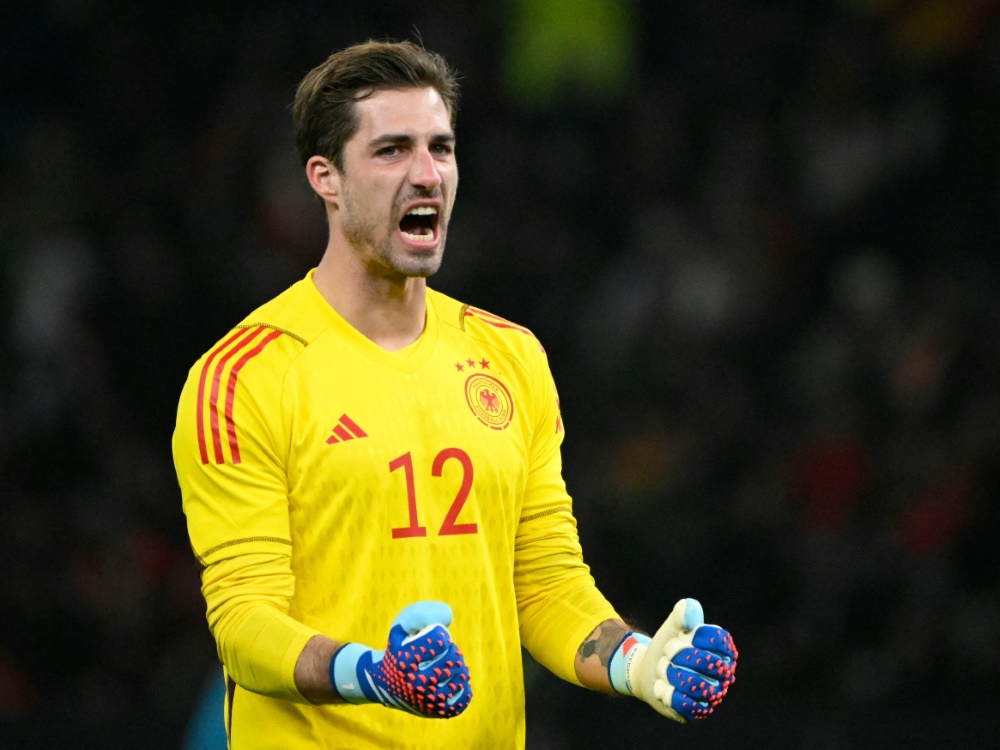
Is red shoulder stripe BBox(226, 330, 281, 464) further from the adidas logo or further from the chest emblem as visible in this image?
the chest emblem

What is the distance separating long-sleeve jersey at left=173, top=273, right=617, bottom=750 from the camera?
330 centimetres

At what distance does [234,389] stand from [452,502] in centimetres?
52

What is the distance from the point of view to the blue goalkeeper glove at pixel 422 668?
2879 millimetres

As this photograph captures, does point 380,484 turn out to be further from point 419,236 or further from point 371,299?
point 419,236

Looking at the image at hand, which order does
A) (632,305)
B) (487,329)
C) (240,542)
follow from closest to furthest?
(240,542) → (487,329) → (632,305)

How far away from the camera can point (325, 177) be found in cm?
360

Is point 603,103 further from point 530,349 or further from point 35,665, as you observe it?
point 530,349

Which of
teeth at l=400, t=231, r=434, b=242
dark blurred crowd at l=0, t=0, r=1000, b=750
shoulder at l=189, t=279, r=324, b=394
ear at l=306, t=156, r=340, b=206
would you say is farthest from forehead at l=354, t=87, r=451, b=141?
dark blurred crowd at l=0, t=0, r=1000, b=750

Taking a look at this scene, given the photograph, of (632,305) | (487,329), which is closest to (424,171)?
(487,329)

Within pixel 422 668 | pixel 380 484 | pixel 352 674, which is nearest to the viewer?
pixel 422 668

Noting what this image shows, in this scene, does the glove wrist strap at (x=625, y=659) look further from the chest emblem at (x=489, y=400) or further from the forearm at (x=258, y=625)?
the forearm at (x=258, y=625)

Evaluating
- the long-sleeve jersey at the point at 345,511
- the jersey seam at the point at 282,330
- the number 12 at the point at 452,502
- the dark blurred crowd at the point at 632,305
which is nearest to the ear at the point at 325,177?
the long-sleeve jersey at the point at 345,511

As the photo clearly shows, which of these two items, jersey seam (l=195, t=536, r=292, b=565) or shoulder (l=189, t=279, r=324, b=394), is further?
shoulder (l=189, t=279, r=324, b=394)

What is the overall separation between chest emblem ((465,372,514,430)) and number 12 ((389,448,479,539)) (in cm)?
12
